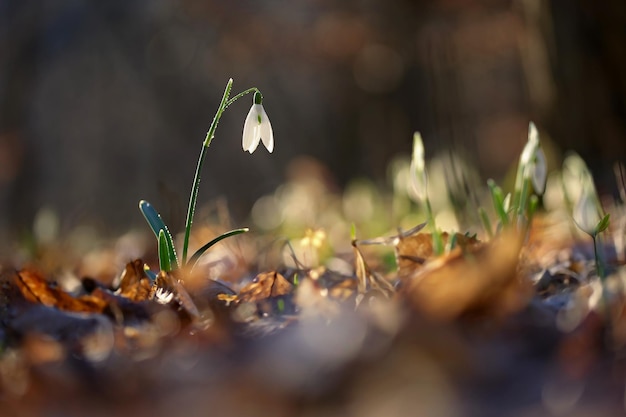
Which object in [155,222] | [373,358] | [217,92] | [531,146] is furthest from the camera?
[217,92]

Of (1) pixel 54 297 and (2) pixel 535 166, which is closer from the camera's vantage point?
(1) pixel 54 297

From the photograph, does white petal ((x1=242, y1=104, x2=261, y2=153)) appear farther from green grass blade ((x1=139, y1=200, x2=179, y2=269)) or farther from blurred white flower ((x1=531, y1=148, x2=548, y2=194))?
Result: blurred white flower ((x1=531, y1=148, x2=548, y2=194))

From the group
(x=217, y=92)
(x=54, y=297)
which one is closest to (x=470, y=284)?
(x=54, y=297)

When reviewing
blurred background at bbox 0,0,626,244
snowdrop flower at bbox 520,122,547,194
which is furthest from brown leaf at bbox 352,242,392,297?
blurred background at bbox 0,0,626,244

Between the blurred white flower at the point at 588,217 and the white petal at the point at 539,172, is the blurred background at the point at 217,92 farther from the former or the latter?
the blurred white flower at the point at 588,217

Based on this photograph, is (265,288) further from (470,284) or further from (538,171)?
(538,171)
